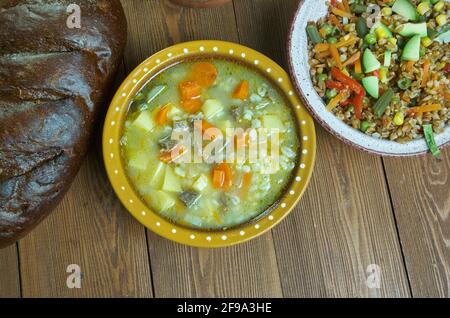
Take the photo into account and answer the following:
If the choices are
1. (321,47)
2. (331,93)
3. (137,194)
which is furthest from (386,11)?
(137,194)

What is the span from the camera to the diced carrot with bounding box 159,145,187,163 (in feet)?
7.14

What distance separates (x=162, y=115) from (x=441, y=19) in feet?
3.69

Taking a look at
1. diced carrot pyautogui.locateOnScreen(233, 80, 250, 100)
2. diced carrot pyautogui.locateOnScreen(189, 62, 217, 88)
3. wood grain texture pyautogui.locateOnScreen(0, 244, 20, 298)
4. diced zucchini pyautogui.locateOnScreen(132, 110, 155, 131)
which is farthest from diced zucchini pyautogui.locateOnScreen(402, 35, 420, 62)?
wood grain texture pyautogui.locateOnScreen(0, 244, 20, 298)

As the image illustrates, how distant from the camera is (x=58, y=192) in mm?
2105

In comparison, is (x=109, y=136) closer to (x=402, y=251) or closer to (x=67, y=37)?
(x=67, y=37)

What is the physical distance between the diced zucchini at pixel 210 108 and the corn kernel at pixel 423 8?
852mm

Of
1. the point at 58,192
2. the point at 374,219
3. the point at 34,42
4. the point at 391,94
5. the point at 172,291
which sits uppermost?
the point at 34,42

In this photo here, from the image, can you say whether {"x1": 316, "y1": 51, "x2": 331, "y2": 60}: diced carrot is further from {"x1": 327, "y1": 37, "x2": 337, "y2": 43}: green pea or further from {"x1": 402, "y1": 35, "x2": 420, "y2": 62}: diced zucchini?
{"x1": 402, "y1": 35, "x2": 420, "y2": 62}: diced zucchini

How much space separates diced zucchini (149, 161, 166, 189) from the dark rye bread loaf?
11.2 inches

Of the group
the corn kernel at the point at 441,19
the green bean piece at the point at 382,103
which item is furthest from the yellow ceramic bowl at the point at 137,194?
the corn kernel at the point at 441,19

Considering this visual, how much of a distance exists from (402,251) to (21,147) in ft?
5.02

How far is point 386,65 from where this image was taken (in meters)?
2.18
